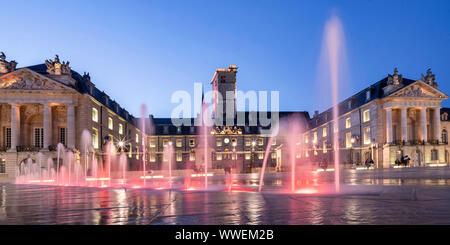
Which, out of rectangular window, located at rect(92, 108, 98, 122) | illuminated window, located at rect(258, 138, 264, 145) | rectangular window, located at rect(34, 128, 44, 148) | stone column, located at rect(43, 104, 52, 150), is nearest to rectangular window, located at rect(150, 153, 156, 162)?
illuminated window, located at rect(258, 138, 264, 145)

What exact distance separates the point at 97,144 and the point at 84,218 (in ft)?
177

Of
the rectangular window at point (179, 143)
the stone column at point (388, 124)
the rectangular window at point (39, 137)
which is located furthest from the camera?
the rectangular window at point (179, 143)

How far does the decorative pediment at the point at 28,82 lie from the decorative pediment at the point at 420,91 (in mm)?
52397

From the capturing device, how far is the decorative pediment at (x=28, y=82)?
50.8 m

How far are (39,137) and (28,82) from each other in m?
8.36

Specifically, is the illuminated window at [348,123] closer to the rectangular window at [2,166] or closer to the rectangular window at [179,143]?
the rectangular window at [179,143]

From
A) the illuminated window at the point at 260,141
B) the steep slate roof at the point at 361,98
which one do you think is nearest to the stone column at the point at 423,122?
the steep slate roof at the point at 361,98

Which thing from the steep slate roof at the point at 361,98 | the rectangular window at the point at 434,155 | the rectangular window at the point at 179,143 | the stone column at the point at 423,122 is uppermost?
the steep slate roof at the point at 361,98

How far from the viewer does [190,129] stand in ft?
313

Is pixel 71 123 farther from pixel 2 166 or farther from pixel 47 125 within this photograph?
pixel 2 166
